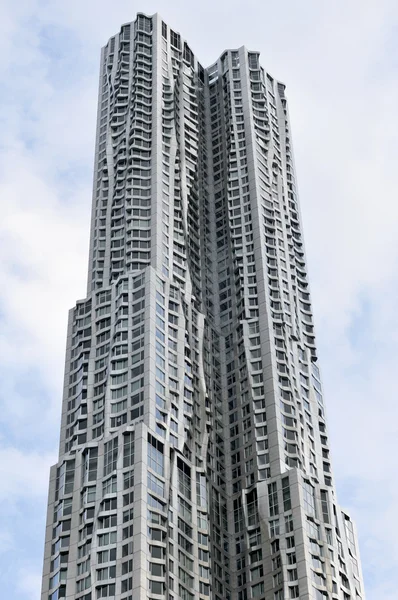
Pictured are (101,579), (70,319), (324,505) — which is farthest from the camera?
(70,319)

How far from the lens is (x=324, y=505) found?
146250 millimetres

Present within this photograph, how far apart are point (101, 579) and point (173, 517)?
1338cm

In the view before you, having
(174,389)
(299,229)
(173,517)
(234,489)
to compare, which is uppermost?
(299,229)

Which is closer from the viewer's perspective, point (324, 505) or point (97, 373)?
point (324, 505)

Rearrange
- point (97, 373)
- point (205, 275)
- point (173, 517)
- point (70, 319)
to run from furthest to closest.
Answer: point (205, 275) < point (70, 319) < point (97, 373) < point (173, 517)

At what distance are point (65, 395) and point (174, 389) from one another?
1748 centimetres

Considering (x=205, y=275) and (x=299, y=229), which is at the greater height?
(x=299, y=229)

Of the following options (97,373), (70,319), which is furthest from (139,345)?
(70,319)

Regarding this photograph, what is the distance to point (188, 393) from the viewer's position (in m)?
156

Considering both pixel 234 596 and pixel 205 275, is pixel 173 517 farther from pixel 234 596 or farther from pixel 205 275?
pixel 205 275

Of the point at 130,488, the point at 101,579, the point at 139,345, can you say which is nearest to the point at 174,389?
the point at 139,345

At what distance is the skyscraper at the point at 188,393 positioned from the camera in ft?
444

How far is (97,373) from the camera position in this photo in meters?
156

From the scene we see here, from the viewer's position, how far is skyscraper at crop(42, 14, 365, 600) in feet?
444
